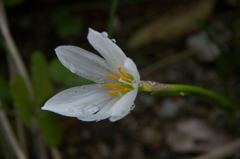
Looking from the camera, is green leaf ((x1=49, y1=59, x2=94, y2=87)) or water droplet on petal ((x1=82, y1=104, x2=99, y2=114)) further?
green leaf ((x1=49, y1=59, x2=94, y2=87))

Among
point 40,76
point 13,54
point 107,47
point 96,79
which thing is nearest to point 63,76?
point 40,76

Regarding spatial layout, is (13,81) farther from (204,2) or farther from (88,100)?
(204,2)

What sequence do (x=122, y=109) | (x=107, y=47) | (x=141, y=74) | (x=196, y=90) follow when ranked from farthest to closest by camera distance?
(x=141, y=74) → (x=196, y=90) → (x=107, y=47) → (x=122, y=109)

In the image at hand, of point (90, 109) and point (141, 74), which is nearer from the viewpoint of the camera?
point (90, 109)

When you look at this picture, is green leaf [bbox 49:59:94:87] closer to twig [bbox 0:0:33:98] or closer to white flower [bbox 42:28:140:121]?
twig [bbox 0:0:33:98]

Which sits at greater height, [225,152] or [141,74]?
[141,74]

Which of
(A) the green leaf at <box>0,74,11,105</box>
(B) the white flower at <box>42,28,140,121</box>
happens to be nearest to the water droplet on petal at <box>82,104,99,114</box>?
(B) the white flower at <box>42,28,140,121</box>

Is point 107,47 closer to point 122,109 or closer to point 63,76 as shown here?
point 122,109
